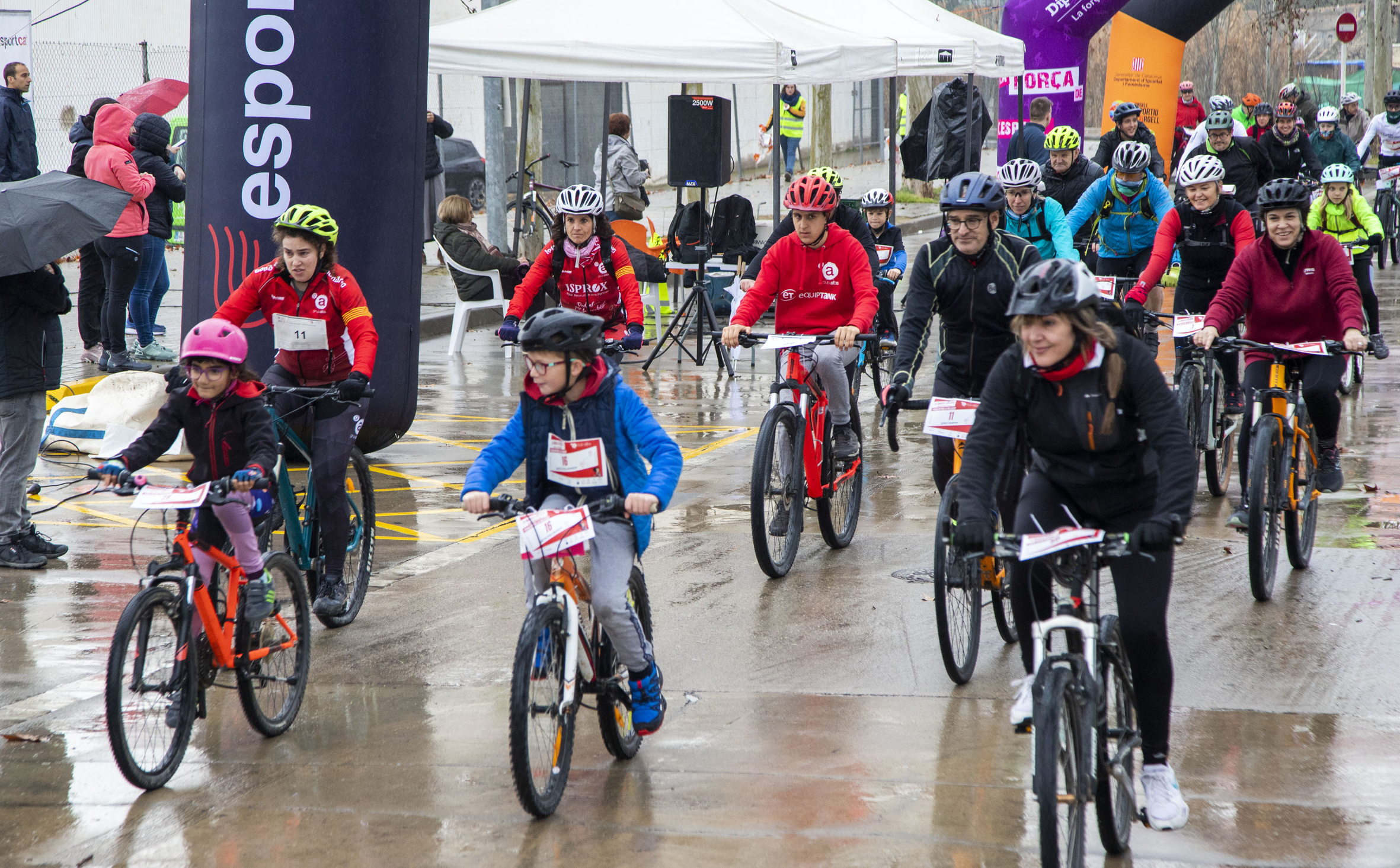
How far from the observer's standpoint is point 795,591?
7152 millimetres

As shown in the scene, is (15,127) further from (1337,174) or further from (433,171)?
(1337,174)

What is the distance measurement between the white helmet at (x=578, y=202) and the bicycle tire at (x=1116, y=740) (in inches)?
231

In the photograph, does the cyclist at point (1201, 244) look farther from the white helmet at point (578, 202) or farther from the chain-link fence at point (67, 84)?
the chain-link fence at point (67, 84)

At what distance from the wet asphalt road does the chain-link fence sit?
14791mm

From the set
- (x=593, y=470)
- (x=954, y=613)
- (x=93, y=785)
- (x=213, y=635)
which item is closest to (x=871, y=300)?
(x=954, y=613)

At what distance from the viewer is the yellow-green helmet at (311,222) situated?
648 centimetres

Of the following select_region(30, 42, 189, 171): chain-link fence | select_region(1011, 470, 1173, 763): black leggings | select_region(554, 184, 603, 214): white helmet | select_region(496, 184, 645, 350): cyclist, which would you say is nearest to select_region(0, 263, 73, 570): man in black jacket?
select_region(496, 184, 645, 350): cyclist

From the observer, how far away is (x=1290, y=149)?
17656mm

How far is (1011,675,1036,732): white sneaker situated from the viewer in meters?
3.94

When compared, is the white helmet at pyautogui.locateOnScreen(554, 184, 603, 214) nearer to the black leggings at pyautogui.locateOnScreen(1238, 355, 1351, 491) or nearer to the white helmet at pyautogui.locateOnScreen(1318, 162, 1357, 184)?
the black leggings at pyautogui.locateOnScreen(1238, 355, 1351, 491)

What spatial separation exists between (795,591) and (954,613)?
1.41 meters

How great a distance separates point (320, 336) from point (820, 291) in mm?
2725

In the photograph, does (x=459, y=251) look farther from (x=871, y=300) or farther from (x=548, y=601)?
(x=548, y=601)

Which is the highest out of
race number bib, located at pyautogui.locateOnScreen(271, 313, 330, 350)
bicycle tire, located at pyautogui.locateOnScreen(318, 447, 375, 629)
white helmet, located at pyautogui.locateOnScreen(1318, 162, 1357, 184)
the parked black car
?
the parked black car
